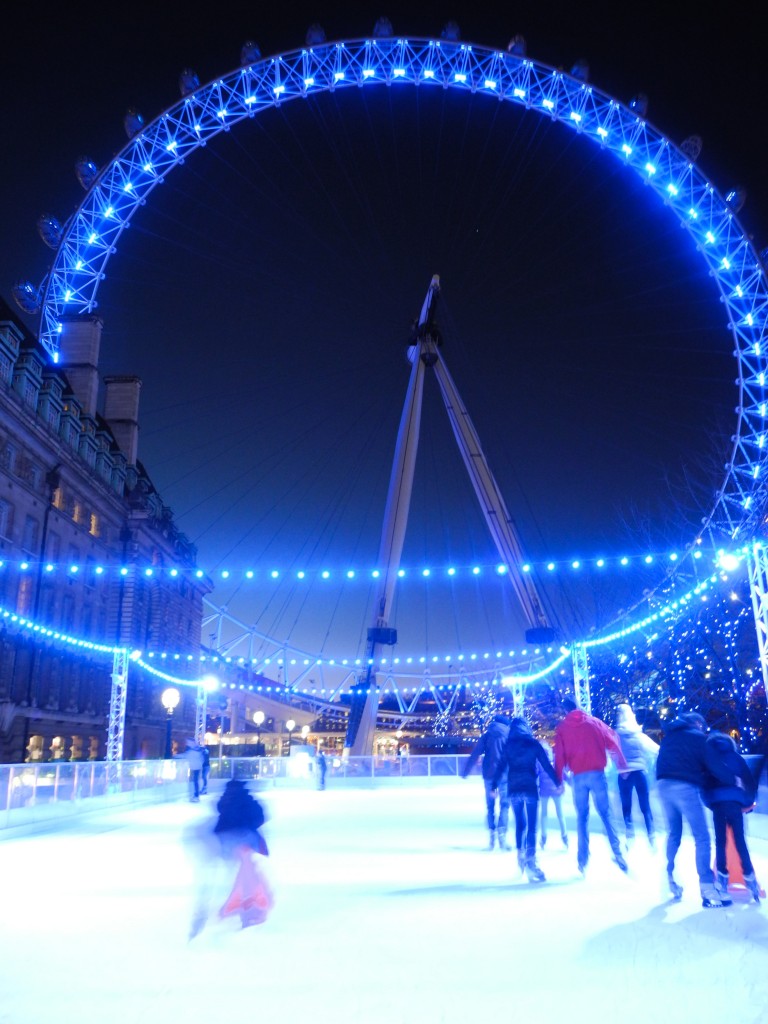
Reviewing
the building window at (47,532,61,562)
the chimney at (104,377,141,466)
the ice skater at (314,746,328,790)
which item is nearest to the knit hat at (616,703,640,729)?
the ice skater at (314,746,328,790)

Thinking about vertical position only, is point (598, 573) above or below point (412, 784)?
above

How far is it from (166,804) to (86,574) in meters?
26.7

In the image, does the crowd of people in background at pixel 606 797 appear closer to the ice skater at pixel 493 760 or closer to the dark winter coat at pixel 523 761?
the dark winter coat at pixel 523 761

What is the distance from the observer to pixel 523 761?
1038cm

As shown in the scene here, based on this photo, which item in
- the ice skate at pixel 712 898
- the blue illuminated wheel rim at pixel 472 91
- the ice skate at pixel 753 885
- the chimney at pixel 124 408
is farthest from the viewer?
the chimney at pixel 124 408

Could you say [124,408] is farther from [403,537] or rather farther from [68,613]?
[403,537]

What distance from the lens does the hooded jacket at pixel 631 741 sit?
11.5m

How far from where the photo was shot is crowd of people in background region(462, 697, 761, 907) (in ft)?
27.5

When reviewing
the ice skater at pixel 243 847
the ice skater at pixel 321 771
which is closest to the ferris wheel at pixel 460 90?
the ice skater at pixel 321 771

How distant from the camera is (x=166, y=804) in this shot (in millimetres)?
29422

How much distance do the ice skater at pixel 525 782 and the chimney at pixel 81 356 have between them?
50.9m

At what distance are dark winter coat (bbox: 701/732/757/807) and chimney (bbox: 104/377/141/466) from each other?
60788mm

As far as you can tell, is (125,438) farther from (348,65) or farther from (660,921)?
(660,921)

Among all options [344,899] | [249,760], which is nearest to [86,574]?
[249,760]
